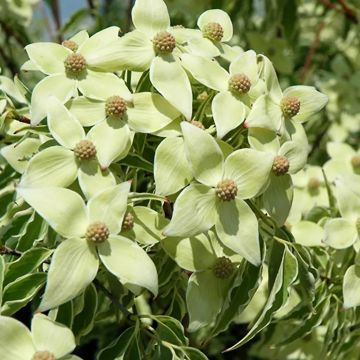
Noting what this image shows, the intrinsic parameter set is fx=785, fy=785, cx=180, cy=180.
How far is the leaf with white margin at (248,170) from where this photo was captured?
1.03m

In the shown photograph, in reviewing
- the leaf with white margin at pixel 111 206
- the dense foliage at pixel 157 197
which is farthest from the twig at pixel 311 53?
the leaf with white margin at pixel 111 206

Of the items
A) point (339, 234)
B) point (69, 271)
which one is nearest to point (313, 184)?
point (339, 234)

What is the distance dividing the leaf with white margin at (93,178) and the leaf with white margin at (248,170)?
153 mm

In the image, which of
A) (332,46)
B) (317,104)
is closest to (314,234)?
(317,104)

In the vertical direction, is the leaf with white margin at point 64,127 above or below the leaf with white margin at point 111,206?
above

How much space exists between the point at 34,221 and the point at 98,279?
12cm

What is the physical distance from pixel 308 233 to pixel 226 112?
0.38 m

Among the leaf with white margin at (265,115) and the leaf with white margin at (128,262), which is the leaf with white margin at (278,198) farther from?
the leaf with white margin at (128,262)

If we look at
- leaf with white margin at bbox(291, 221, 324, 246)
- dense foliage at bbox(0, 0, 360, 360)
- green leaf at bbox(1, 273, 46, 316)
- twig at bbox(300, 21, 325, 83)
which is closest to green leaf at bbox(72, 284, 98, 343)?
dense foliage at bbox(0, 0, 360, 360)

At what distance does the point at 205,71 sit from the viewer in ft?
3.60

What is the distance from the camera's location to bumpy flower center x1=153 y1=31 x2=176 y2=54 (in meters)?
1.10

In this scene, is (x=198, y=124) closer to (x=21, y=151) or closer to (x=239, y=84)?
(x=239, y=84)

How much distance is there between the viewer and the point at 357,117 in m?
2.61

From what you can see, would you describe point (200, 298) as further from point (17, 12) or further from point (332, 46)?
point (332, 46)
